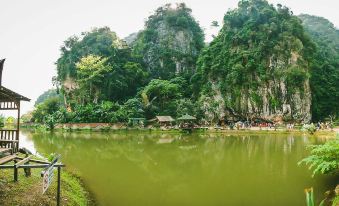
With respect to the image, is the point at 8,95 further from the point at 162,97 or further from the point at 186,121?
the point at 162,97

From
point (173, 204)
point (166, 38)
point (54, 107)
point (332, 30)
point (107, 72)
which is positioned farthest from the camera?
point (332, 30)

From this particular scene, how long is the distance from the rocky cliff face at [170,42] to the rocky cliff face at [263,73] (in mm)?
10522

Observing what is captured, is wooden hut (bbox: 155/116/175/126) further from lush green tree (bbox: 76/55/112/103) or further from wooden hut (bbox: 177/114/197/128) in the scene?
lush green tree (bbox: 76/55/112/103)

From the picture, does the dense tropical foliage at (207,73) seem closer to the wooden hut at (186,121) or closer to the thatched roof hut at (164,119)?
the wooden hut at (186,121)

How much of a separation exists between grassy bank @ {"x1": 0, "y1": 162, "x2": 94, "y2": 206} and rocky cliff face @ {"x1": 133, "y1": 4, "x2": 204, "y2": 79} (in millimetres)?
46200

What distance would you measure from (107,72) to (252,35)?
23.5 m

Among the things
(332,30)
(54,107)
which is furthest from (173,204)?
(332,30)

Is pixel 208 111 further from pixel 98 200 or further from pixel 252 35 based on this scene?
pixel 98 200

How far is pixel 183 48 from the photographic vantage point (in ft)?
189

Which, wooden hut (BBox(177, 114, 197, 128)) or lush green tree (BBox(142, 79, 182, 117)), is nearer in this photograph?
wooden hut (BBox(177, 114, 197, 128))

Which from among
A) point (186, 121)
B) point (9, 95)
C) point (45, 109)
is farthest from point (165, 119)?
point (9, 95)

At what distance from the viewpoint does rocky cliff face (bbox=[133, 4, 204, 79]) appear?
2197 inches

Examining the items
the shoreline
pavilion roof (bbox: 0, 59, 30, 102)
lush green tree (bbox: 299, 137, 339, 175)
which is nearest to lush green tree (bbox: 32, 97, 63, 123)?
the shoreline

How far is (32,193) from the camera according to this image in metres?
7.46
